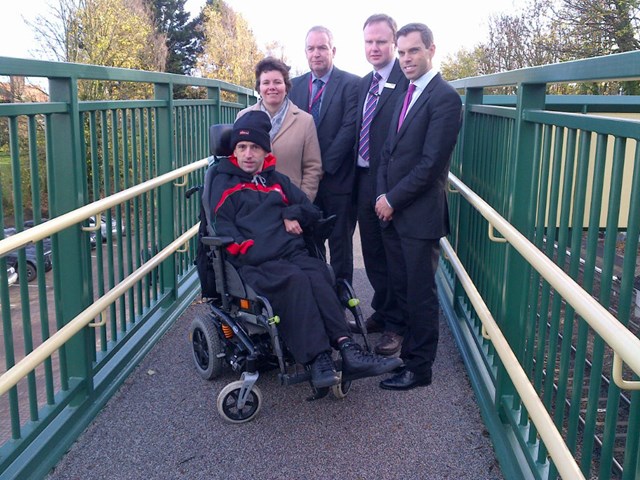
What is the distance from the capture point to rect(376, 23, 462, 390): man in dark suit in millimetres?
3764

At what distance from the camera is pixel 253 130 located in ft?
13.1

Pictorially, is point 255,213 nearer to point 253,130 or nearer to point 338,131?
point 253,130

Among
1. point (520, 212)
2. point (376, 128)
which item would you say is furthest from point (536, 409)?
point (376, 128)

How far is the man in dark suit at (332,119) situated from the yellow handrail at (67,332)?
1213 mm

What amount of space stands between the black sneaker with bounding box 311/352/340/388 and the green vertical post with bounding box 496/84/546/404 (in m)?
0.84

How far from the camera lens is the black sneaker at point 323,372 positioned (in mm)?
3416

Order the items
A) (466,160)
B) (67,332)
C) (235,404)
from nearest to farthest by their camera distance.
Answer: (67,332) → (235,404) → (466,160)

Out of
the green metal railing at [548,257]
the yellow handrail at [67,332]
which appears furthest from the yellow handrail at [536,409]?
the yellow handrail at [67,332]

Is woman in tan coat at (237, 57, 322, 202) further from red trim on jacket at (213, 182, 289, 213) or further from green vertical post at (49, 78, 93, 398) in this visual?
green vertical post at (49, 78, 93, 398)

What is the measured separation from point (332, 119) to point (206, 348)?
1.83 meters

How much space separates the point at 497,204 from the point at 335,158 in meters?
1.34

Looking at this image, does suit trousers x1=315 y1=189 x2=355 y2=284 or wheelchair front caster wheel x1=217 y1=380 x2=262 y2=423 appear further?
suit trousers x1=315 y1=189 x2=355 y2=284

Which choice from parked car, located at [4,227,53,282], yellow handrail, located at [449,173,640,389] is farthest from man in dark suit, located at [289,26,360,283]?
yellow handrail, located at [449,173,640,389]

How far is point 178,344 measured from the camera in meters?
4.73
